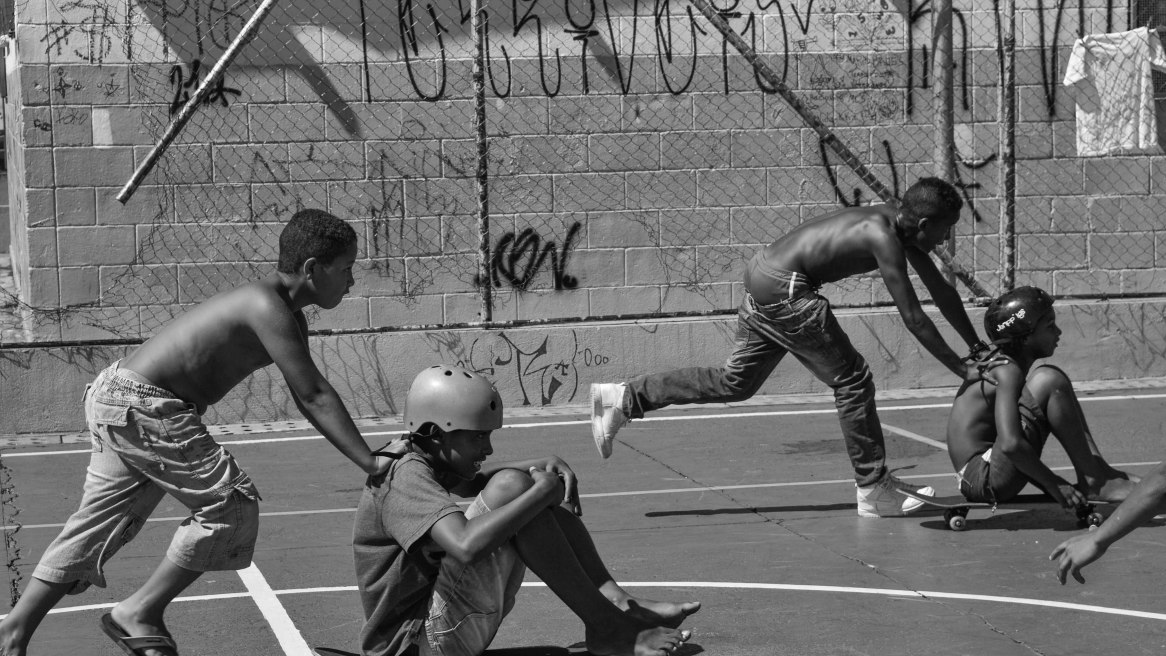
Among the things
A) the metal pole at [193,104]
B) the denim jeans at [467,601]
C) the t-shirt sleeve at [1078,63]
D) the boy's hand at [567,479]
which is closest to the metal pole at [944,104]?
the t-shirt sleeve at [1078,63]

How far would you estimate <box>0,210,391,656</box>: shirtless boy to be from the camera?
439 cm

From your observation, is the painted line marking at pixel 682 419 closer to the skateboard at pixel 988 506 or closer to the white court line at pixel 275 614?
the skateboard at pixel 988 506

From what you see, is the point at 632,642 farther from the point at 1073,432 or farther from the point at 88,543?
the point at 1073,432

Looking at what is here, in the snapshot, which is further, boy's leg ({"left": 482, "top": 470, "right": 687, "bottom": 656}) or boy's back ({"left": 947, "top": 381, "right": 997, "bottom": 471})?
A: boy's back ({"left": 947, "top": 381, "right": 997, "bottom": 471})

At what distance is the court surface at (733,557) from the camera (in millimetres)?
4832

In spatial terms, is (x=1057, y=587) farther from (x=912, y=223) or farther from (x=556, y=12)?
(x=556, y=12)

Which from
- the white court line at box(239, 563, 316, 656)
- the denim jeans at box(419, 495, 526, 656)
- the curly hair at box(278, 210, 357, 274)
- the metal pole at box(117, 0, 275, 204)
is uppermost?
the metal pole at box(117, 0, 275, 204)

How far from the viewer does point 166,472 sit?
445 cm

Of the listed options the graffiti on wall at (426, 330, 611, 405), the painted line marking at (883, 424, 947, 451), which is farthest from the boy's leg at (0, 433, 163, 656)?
the graffiti on wall at (426, 330, 611, 405)

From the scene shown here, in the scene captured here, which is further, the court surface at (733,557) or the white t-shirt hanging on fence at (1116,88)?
the white t-shirt hanging on fence at (1116,88)

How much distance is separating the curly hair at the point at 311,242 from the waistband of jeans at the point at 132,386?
0.54 meters

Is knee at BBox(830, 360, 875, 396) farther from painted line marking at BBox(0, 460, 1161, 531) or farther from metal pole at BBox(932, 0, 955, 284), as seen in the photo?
metal pole at BBox(932, 0, 955, 284)

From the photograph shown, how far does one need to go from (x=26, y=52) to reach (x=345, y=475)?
170 inches

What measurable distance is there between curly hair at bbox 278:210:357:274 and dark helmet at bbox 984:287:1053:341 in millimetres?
3233
